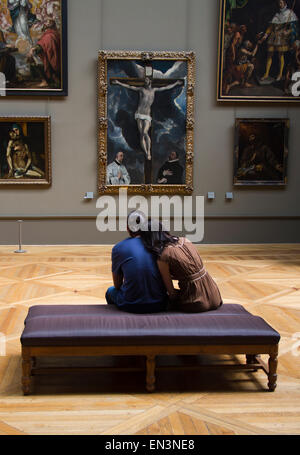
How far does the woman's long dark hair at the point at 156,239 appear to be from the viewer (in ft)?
15.2

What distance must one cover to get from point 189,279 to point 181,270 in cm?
13

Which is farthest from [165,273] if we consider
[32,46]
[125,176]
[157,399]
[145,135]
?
[32,46]

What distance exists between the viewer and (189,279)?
4641 mm

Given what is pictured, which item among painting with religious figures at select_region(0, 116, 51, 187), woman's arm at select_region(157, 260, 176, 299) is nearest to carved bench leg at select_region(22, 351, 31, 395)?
woman's arm at select_region(157, 260, 176, 299)

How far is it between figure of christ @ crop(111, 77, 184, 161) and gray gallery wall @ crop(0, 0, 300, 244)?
831mm

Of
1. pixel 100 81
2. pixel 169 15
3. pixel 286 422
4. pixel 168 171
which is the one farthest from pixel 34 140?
pixel 286 422

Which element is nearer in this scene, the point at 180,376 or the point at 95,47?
the point at 180,376

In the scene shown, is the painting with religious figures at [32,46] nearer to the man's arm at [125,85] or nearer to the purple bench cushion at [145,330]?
the man's arm at [125,85]

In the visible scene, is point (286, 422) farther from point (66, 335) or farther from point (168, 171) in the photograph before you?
point (168, 171)

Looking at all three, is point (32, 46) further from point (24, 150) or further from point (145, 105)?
point (145, 105)

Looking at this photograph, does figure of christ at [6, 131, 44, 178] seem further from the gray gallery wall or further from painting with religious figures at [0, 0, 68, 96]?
painting with religious figures at [0, 0, 68, 96]

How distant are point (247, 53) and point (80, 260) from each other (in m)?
6.72

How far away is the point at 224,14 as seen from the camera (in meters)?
12.3

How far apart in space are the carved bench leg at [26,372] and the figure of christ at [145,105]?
9030mm
